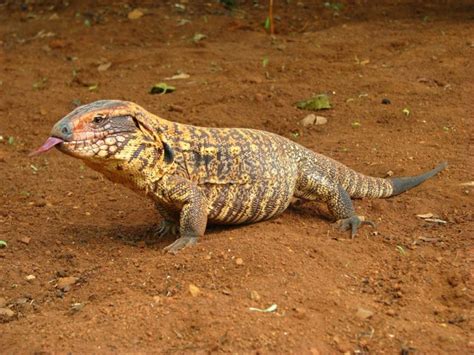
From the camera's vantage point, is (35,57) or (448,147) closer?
(448,147)

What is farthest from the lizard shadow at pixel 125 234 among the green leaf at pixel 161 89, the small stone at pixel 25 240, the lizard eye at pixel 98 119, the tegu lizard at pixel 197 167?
the green leaf at pixel 161 89

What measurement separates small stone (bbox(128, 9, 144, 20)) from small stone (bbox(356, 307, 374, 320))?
501 inches

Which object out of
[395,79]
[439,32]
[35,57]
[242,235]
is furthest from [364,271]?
[35,57]

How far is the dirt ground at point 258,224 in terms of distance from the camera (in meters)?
5.90

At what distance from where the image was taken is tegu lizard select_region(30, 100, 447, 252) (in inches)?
282

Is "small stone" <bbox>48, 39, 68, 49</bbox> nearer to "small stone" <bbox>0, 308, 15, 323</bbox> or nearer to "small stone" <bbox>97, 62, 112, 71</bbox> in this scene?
"small stone" <bbox>97, 62, 112, 71</bbox>

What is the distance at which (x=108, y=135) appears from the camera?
23.5ft

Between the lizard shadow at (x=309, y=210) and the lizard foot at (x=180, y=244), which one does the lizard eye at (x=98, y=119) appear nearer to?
the lizard foot at (x=180, y=244)

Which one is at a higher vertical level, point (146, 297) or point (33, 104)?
point (146, 297)

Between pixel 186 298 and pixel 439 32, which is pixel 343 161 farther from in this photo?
pixel 439 32

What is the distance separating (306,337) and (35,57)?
11697 millimetres

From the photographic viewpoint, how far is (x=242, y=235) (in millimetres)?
7688

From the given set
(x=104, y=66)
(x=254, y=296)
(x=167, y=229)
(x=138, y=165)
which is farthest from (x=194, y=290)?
(x=104, y=66)

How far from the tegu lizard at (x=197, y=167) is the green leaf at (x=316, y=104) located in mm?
3248
